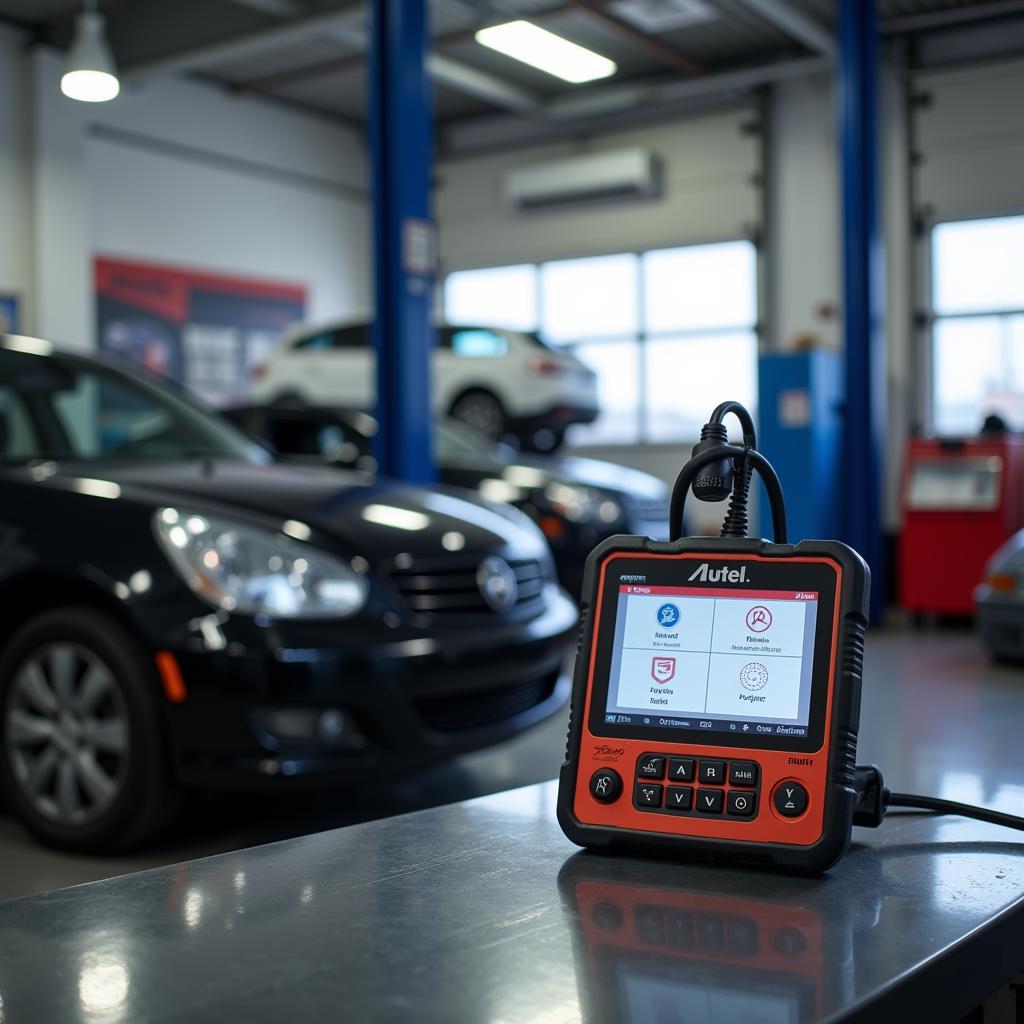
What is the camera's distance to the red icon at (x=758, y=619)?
1.09 metres

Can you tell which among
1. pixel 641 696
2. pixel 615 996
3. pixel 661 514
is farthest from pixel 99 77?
pixel 615 996

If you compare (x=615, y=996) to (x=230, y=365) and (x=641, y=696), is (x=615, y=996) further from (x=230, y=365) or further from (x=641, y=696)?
(x=230, y=365)

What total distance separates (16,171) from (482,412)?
13.6 feet

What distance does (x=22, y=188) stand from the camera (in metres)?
10.4

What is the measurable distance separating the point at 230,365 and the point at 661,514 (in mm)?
6332

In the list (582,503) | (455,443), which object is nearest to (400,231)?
(582,503)

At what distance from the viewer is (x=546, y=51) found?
10188mm

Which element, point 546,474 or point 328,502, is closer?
point 328,502

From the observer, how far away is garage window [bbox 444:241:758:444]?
11.6 m

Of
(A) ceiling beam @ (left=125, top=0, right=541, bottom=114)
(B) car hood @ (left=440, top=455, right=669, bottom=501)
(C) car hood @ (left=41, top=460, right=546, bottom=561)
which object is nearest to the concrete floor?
(C) car hood @ (left=41, top=460, right=546, bottom=561)

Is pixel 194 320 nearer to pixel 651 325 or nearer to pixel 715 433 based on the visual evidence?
pixel 651 325

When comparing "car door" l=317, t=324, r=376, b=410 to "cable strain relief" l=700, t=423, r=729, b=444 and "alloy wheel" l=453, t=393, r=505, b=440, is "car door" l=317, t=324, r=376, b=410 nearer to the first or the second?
"alloy wheel" l=453, t=393, r=505, b=440

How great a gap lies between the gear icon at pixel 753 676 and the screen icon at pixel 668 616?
0.25 ft

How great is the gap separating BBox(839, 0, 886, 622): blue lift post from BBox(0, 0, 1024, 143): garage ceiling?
3.85 feet
